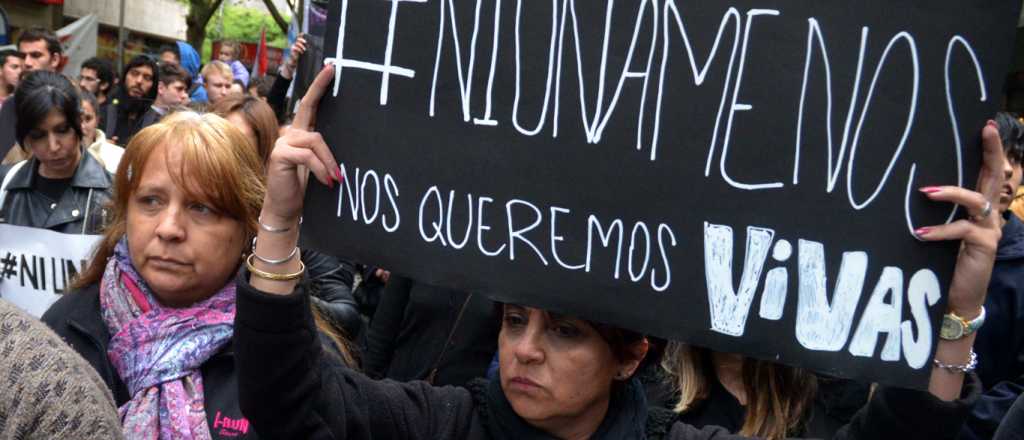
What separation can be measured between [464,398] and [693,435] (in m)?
0.47

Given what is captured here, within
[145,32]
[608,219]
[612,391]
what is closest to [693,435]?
[612,391]

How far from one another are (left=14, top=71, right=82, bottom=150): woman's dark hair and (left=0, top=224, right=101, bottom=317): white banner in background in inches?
34.5

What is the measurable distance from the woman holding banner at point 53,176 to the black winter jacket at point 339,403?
2.34 metres

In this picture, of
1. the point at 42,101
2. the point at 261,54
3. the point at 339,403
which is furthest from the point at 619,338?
the point at 261,54

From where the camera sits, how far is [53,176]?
4.55 metres

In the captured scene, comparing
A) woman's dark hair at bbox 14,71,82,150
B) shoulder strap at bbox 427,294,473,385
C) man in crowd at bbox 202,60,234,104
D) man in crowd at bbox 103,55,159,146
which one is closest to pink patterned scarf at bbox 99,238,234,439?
shoulder strap at bbox 427,294,473,385

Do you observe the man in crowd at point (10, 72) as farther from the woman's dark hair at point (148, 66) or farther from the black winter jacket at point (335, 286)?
the black winter jacket at point (335, 286)

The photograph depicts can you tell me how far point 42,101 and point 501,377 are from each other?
127 inches

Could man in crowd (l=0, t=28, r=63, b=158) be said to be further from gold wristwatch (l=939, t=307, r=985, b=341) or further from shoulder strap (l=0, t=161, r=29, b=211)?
gold wristwatch (l=939, t=307, r=985, b=341)

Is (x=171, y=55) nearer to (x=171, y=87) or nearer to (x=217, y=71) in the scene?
(x=217, y=71)

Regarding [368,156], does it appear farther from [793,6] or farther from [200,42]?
[200,42]

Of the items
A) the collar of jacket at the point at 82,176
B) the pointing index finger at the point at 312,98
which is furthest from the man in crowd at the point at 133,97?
the pointing index finger at the point at 312,98

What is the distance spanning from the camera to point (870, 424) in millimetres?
2166

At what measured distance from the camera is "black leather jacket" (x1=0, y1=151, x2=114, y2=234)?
434 centimetres
